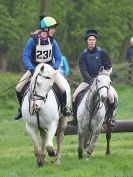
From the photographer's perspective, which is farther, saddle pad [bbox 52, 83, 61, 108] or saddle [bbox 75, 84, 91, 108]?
saddle [bbox 75, 84, 91, 108]

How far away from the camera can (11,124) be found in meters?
24.3

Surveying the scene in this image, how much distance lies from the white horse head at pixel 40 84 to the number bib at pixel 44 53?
27.9 inches

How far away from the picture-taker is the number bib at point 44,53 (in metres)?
12.7

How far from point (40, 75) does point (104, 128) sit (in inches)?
186

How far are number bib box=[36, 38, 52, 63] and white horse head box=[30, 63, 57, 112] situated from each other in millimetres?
709

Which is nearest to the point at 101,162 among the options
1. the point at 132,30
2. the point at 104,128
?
the point at 104,128

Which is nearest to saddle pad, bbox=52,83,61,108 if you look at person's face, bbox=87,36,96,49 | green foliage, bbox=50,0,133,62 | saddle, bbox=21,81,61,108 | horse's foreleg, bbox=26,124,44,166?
saddle, bbox=21,81,61,108

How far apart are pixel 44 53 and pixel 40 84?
112 centimetres

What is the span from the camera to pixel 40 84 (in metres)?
11.8

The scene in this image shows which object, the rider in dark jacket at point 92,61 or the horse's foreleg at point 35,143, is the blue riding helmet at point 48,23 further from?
the horse's foreleg at point 35,143

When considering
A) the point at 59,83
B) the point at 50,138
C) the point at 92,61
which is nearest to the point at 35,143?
the point at 50,138

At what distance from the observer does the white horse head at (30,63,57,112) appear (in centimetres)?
1173

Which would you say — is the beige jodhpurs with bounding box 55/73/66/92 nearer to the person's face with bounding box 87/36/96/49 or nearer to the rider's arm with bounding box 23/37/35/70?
the rider's arm with bounding box 23/37/35/70

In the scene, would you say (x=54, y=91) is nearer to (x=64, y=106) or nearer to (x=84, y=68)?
(x=64, y=106)
